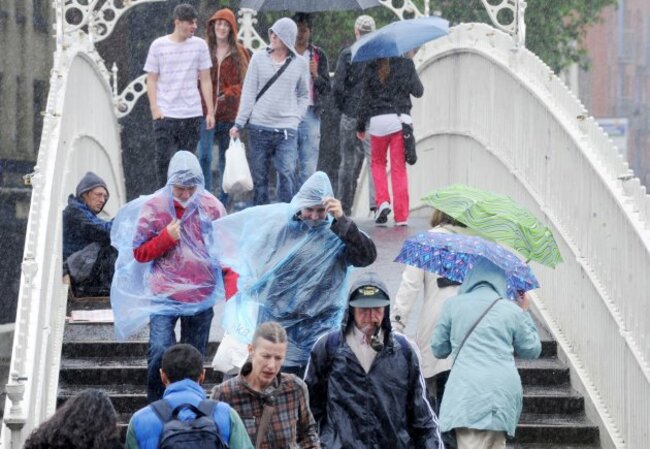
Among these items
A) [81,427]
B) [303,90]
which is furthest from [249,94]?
[81,427]

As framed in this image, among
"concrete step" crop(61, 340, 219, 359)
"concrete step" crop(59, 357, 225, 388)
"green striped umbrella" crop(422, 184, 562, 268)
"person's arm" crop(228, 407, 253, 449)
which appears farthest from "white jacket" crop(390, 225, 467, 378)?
"concrete step" crop(61, 340, 219, 359)

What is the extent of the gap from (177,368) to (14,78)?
1549 inches

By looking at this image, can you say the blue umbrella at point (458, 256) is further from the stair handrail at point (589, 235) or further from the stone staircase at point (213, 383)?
the stone staircase at point (213, 383)

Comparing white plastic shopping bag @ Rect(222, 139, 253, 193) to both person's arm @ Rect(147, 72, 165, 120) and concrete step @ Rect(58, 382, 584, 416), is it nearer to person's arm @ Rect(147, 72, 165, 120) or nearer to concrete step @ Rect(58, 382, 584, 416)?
person's arm @ Rect(147, 72, 165, 120)

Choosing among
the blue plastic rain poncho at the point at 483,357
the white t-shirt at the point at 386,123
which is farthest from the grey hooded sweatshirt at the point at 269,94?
the blue plastic rain poncho at the point at 483,357

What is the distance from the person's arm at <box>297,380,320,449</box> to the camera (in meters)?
7.66

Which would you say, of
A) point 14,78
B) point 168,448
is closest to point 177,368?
point 168,448

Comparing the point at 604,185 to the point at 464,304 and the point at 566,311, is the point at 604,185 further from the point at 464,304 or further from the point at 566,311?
the point at 464,304

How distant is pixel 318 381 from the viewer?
8016 millimetres

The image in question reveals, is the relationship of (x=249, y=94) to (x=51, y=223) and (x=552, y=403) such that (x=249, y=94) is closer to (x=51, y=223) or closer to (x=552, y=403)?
(x=51, y=223)

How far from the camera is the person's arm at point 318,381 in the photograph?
801 cm

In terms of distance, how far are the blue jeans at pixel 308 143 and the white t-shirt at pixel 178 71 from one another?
41.9 inches

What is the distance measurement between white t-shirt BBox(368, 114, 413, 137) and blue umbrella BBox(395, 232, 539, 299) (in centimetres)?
Result: 672

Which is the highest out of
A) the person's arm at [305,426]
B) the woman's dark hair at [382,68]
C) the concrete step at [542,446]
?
the woman's dark hair at [382,68]
